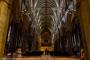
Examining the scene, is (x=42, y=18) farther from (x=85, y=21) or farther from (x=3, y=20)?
(x=85, y=21)

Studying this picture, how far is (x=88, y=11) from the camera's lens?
31.9 feet

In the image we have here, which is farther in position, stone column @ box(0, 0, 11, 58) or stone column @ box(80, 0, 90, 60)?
stone column @ box(0, 0, 11, 58)

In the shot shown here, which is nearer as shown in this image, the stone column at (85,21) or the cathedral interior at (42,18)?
the stone column at (85,21)

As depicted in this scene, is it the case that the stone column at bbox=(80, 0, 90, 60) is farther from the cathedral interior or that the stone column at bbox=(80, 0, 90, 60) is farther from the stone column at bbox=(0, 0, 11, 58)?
the stone column at bbox=(0, 0, 11, 58)

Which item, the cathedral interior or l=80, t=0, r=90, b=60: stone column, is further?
the cathedral interior

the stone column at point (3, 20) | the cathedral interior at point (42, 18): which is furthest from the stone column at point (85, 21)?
the stone column at point (3, 20)

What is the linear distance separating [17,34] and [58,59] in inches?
386

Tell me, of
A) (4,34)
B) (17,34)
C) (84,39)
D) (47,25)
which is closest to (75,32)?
(17,34)

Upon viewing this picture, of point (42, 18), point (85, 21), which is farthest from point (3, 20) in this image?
point (42, 18)

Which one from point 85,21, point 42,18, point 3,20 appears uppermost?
point 42,18

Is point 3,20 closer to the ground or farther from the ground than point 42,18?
closer to the ground

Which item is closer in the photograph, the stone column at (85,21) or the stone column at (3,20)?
the stone column at (85,21)

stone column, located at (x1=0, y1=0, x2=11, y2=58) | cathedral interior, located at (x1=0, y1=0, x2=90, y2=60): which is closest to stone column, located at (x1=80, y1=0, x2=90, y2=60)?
cathedral interior, located at (x1=0, y1=0, x2=90, y2=60)

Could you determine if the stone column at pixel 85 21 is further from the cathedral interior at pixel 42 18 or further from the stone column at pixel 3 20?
the stone column at pixel 3 20
